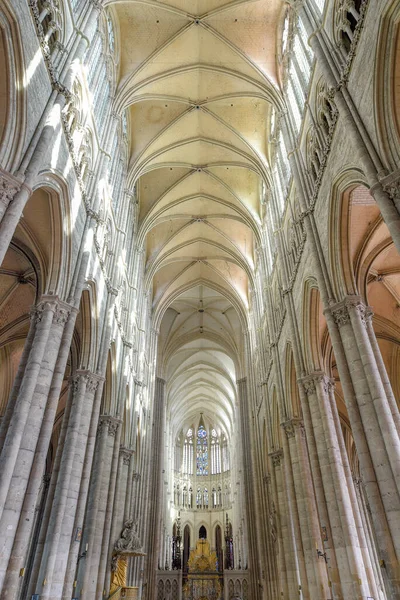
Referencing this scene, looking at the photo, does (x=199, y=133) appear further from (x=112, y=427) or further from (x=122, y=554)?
(x=122, y=554)

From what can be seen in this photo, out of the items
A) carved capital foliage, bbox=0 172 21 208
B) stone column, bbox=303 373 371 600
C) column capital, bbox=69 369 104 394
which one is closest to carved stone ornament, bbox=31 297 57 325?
carved capital foliage, bbox=0 172 21 208

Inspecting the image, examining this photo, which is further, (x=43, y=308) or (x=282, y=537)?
(x=282, y=537)

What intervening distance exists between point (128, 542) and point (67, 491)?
24.4 feet

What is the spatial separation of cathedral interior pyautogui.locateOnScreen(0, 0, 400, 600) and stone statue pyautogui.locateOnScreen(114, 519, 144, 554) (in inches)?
3.5

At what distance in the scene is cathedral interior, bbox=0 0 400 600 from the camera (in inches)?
351

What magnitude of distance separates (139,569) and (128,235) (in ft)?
53.2

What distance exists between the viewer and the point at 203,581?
121 feet

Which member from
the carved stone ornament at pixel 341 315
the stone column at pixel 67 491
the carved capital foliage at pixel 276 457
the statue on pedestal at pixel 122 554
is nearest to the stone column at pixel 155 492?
the statue on pedestal at pixel 122 554

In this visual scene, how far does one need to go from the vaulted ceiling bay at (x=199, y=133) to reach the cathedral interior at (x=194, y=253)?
10cm

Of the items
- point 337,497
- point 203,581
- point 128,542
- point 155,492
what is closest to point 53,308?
point 337,497

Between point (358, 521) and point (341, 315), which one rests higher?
point (341, 315)

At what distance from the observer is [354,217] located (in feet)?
38.9

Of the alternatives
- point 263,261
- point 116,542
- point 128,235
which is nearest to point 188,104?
point 128,235

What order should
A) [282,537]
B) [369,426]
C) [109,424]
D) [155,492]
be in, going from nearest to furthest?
[369,426], [109,424], [282,537], [155,492]
